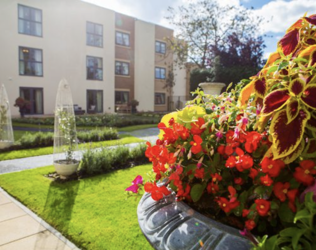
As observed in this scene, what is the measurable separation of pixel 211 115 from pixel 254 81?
0.94ft

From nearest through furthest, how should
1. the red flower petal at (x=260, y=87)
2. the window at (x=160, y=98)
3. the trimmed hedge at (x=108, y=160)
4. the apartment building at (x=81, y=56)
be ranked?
the red flower petal at (x=260, y=87) < the trimmed hedge at (x=108, y=160) < the apartment building at (x=81, y=56) < the window at (x=160, y=98)

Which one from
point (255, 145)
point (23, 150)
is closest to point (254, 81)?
point (255, 145)

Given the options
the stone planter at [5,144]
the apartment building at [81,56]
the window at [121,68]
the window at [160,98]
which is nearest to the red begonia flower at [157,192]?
the stone planter at [5,144]

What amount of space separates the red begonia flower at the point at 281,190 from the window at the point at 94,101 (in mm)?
23540

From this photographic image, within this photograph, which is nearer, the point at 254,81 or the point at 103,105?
the point at 254,81

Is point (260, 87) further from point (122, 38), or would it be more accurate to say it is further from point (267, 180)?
point (122, 38)

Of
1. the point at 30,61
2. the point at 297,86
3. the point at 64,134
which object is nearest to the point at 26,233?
the point at 64,134

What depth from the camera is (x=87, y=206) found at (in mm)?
3709

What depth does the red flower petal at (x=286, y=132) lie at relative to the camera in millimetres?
831

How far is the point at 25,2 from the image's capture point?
19.9m

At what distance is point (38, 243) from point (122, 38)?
2620cm

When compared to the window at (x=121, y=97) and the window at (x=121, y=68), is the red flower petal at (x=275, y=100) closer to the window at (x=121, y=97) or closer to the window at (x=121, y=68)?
the window at (x=121, y=97)

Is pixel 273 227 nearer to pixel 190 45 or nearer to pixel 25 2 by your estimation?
pixel 190 45

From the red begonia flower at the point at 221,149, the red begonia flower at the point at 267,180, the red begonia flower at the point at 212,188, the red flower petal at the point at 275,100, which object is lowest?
the red begonia flower at the point at 212,188
